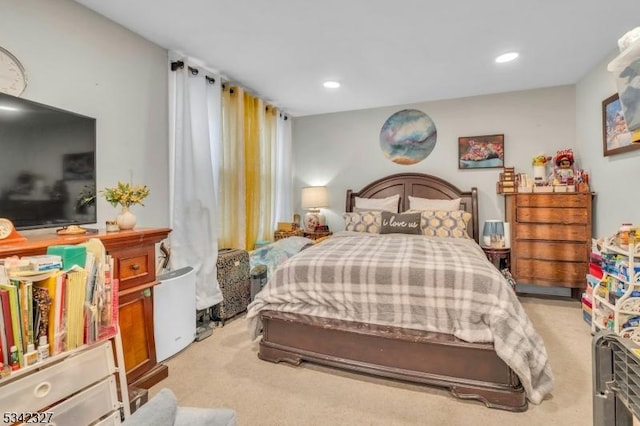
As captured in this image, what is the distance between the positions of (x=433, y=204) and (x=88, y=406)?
11.9ft

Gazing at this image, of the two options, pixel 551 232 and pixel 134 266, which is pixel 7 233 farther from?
pixel 551 232

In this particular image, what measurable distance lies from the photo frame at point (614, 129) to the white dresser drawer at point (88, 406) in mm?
3809

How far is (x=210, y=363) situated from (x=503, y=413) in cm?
187

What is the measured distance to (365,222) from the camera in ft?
12.6

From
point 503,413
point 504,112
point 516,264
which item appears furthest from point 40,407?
point 504,112

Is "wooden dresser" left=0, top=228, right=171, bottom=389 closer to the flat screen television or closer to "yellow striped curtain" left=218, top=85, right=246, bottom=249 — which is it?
the flat screen television

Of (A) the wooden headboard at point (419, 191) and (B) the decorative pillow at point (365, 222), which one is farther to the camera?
(A) the wooden headboard at point (419, 191)

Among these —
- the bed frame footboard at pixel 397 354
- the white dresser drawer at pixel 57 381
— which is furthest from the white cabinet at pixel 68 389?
the bed frame footboard at pixel 397 354

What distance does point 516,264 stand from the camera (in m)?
3.49

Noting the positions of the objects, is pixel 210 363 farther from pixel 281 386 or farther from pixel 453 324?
pixel 453 324

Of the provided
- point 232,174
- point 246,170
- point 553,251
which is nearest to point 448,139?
point 553,251

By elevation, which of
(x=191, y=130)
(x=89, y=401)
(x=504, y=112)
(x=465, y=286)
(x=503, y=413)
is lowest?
(x=503, y=413)

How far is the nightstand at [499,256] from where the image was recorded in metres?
3.53

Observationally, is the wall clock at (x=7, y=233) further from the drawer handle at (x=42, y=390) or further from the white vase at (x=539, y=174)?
the white vase at (x=539, y=174)
